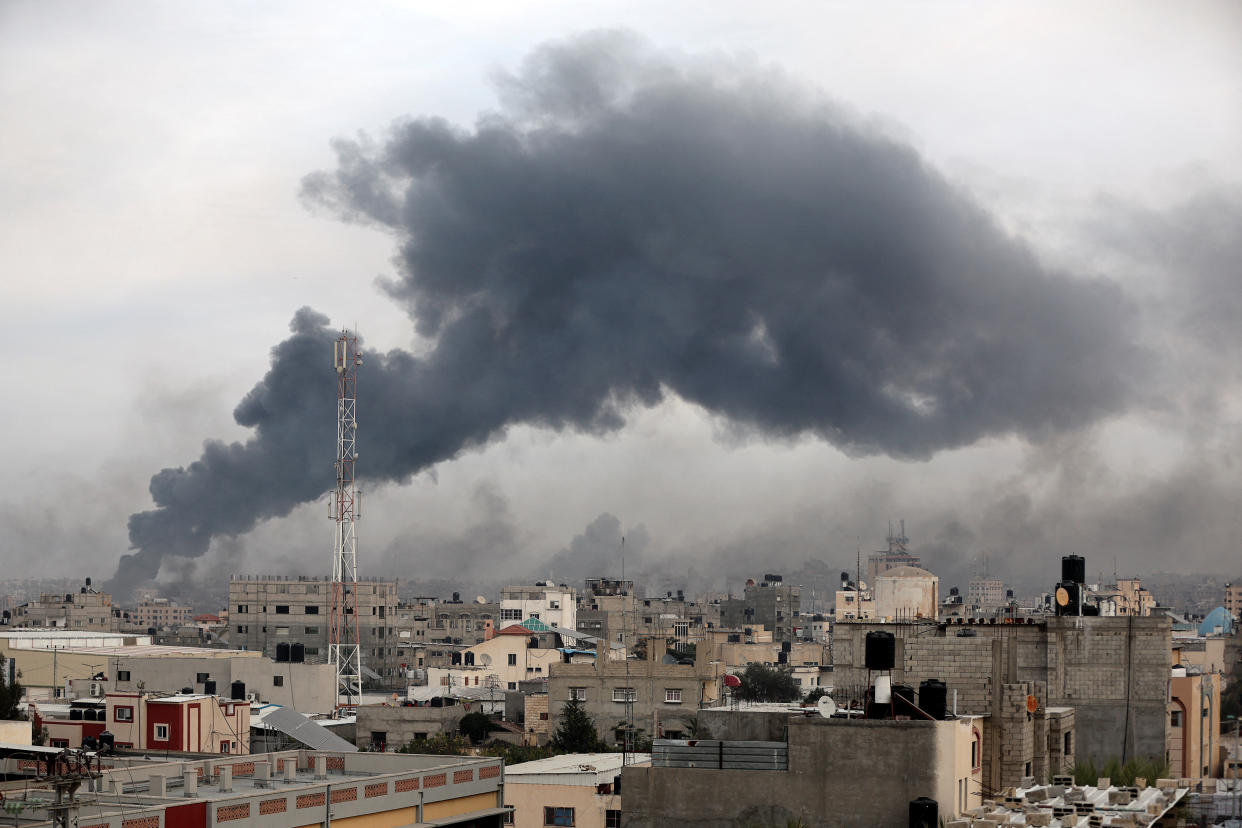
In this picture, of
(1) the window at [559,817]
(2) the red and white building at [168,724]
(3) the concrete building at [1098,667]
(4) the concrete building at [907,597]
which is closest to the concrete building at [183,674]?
(2) the red and white building at [168,724]

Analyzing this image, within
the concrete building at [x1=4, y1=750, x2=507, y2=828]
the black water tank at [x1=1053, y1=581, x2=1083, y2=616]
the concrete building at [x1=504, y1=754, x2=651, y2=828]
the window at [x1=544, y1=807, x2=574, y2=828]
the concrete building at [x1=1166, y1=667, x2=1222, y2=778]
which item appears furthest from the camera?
the black water tank at [x1=1053, y1=581, x2=1083, y2=616]

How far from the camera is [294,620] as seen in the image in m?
148

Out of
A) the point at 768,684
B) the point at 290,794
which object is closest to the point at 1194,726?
the point at 290,794

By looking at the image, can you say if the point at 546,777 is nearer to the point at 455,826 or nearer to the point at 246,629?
the point at 455,826

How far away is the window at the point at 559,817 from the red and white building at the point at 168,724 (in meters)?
13.7

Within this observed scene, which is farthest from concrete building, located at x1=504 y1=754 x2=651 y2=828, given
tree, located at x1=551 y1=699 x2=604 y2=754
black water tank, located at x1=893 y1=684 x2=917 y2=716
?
tree, located at x1=551 y1=699 x2=604 y2=754

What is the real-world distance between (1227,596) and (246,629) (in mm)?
87653

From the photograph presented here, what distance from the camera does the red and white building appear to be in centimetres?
6391

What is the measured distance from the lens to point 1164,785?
3894 cm

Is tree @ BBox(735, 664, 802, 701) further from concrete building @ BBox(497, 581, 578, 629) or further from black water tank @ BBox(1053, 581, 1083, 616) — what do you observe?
black water tank @ BBox(1053, 581, 1083, 616)

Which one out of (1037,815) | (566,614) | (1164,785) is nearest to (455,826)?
(1037,815)

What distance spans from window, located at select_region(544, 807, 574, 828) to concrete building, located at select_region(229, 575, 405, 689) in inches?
3493

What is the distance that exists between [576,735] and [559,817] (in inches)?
1108

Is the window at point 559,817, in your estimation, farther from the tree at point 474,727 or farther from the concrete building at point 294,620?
the concrete building at point 294,620
